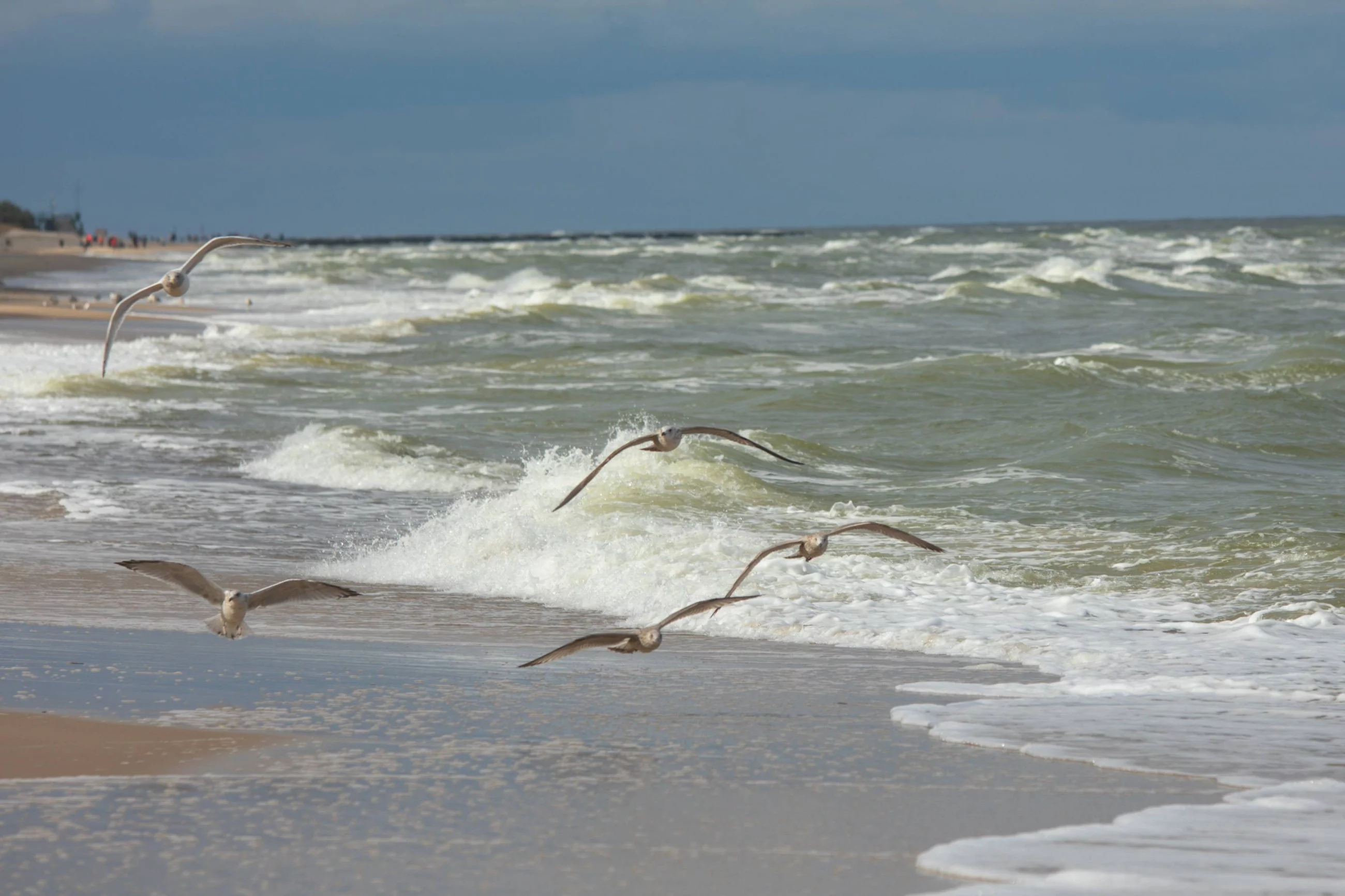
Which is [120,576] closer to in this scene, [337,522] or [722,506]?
[337,522]

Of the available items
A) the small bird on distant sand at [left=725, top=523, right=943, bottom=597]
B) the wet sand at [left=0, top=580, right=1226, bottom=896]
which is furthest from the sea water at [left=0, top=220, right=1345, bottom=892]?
the small bird on distant sand at [left=725, top=523, right=943, bottom=597]

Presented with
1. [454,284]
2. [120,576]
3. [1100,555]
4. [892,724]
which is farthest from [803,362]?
[454,284]

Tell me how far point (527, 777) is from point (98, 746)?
163 centimetres

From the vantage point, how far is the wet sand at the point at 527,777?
506 cm

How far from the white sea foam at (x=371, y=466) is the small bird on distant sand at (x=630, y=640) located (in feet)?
25.0

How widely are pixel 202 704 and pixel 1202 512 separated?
8315mm

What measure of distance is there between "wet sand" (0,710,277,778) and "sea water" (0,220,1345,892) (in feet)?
7.22

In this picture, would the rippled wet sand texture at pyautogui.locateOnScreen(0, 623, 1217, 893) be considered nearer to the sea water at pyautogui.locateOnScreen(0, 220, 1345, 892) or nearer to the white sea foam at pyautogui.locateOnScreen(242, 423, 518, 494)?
the sea water at pyautogui.locateOnScreen(0, 220, 1345, 892)

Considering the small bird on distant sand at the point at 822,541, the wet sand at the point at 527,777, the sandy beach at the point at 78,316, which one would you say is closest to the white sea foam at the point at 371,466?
the wet sand at the point at 527,777

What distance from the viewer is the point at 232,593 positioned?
281 inches

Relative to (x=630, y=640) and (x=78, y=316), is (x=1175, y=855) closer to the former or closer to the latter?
(x=630, y=640)

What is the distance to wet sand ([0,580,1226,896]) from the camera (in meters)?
5.06

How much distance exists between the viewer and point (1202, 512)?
1287cm

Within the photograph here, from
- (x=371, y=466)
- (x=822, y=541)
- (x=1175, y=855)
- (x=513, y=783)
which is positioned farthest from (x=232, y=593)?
(x=371, y=466)
